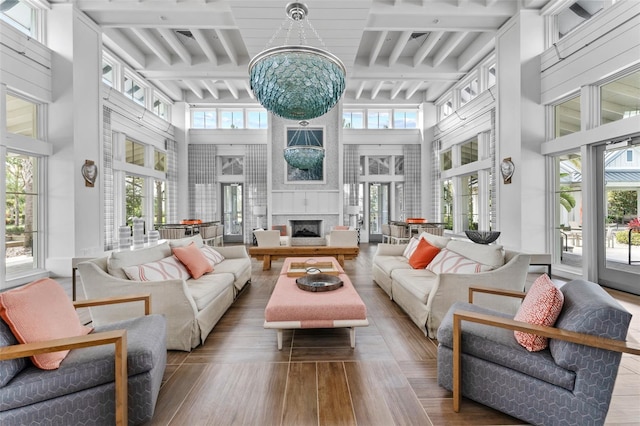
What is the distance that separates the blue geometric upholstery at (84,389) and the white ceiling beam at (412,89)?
31.4 feet

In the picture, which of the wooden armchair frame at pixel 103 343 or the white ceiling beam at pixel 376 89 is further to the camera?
the white ceiling beam at pixel 376 89

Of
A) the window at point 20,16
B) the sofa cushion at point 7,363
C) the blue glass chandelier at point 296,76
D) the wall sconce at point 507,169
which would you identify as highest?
the window at point 20,16

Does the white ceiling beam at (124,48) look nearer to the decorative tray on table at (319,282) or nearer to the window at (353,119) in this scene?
the window at (353,119)

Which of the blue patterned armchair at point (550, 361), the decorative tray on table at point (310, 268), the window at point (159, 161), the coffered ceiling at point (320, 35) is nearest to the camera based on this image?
the blue patterned armchair at point (550, 361)

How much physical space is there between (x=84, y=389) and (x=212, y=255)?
A: 2.76 meters

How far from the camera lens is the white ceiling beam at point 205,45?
253 inches

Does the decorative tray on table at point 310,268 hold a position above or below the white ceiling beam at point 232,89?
below

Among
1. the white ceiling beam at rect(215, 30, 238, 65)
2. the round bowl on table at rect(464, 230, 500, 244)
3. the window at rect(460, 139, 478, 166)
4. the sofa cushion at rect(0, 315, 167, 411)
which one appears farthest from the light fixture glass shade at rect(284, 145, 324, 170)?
the sofa cushion at rect(0, 315, 167, 411)

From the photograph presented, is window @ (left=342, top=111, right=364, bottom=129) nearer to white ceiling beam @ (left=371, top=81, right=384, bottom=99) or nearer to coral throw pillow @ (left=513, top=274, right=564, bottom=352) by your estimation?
white ceiling beam @ (left=371, top=81, right=384, bottom=99)

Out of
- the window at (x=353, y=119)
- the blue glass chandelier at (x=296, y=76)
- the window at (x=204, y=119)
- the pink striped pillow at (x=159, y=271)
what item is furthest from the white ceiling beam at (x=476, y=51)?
the window at (x=204, y=119)

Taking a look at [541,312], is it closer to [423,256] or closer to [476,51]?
[423,256]

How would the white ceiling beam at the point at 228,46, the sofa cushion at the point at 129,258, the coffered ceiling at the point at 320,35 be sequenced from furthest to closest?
the white ceiling beam at the point at 228,46 < the coffered ceiling at the point at 320,35 < the sofa cushion at the point at 129,258

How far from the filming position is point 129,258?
2824 mm

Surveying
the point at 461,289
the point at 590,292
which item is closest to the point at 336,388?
the point at 461,289
